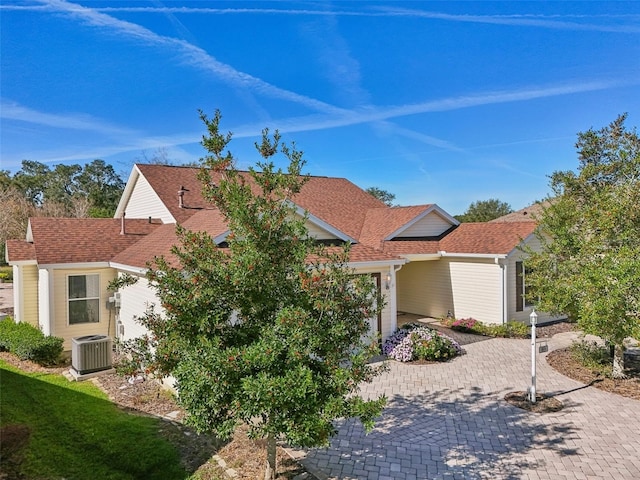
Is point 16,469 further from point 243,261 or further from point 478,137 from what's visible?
point 478,137

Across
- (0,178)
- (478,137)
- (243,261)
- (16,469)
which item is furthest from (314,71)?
(0,178)

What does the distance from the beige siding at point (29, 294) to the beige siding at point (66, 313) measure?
2.89 m

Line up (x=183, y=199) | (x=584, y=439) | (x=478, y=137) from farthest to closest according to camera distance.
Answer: (x=478, y=137) → (x=183, y=199) → (x=584, y=439)

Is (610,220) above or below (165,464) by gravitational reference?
above

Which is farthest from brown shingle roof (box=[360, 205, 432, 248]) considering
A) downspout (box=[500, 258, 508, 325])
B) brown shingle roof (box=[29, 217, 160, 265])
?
brown shingle roof (box=[29, 217, 160, 265])

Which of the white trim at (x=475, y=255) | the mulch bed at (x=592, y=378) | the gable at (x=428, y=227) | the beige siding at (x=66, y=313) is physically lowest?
the mulch bed at (x=592, y=378)

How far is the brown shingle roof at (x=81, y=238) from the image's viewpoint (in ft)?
45.0

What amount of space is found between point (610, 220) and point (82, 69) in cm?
1661

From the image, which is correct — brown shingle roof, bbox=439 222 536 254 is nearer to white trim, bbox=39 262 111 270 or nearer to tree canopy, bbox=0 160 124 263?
white trim, bbox=39 262 111 270

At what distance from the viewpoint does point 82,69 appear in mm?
13375

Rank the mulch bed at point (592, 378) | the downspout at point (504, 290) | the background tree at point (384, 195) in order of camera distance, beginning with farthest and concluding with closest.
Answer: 1. the background tree at point (384, 195)
2. the downspout at point (504, 290)
3. the mulch bed at point (592, 378)

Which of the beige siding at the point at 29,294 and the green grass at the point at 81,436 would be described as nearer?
the green grass at the point at 81,436

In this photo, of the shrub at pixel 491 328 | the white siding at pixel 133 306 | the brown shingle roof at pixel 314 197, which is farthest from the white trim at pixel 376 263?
the white siding at pixel 133 306

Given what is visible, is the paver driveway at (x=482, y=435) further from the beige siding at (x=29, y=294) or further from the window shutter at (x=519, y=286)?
the beige siding at (x=29, y=294)
